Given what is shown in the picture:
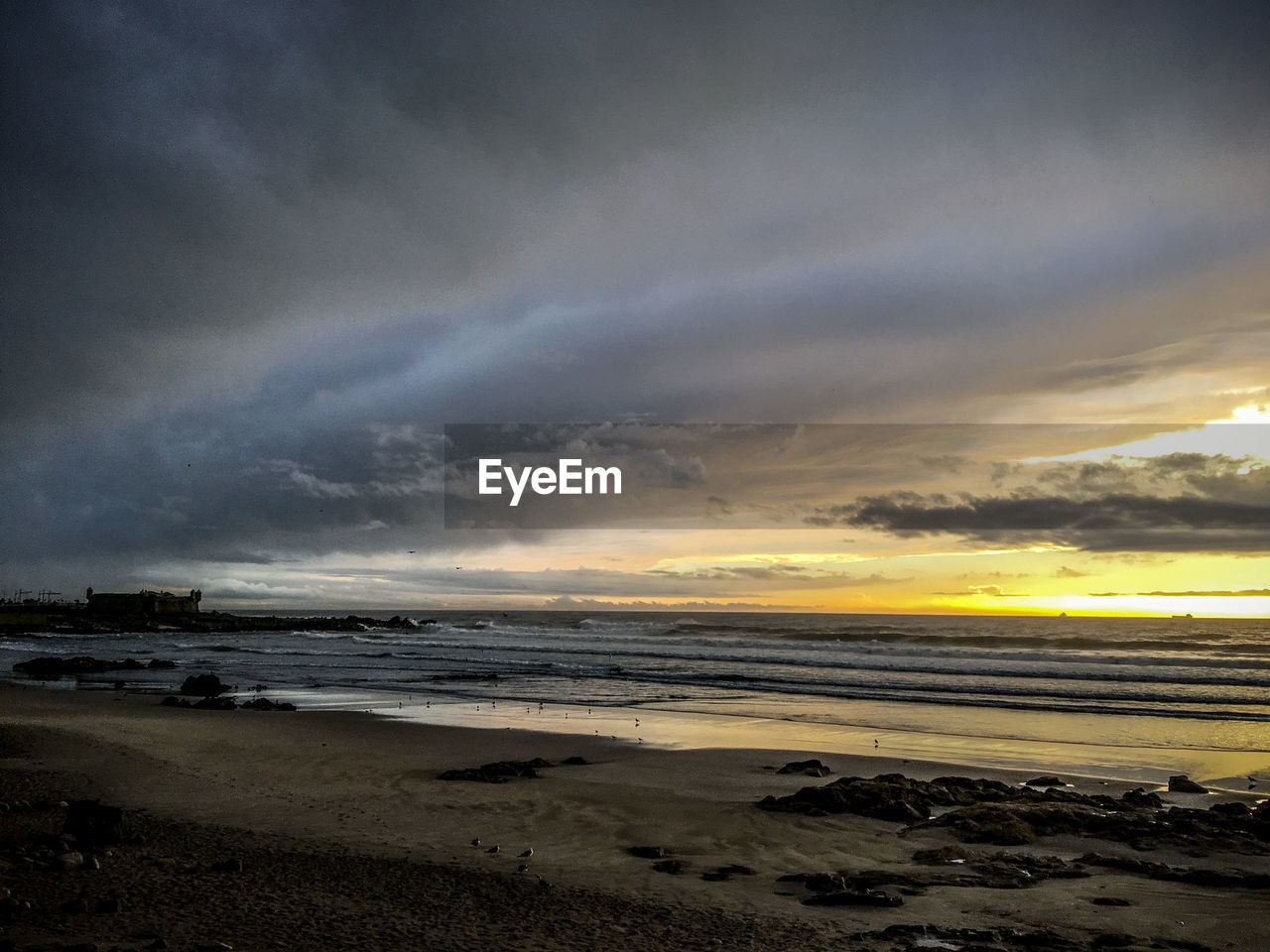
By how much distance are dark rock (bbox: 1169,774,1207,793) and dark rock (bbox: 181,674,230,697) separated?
1024 inches

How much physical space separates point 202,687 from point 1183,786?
2702cm

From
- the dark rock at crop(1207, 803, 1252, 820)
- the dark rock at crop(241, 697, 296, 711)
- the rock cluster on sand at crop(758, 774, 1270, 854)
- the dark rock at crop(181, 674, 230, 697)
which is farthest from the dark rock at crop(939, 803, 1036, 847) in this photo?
the dark rock at crop(181, 674, 230, 697)

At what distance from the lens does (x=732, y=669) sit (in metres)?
40.7

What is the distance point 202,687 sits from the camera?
86.5ft

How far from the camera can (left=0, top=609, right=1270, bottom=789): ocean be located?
61.6ft

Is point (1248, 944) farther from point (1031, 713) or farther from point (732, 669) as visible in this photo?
point (732, 669)

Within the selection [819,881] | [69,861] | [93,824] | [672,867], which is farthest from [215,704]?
[819,881]

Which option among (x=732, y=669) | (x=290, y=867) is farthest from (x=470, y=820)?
(x=732, y=669)

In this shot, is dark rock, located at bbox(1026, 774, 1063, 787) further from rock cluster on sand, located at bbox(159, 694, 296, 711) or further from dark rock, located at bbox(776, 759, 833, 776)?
rock cluster on sand, located at bbox(159, 694, 296, 711)

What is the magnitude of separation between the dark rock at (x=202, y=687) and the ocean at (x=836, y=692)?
1422 millimetres

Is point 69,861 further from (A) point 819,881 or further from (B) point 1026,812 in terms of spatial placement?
(B) point 1026,812

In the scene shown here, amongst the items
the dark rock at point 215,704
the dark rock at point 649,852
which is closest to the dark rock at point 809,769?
the dark rock at point 649,852

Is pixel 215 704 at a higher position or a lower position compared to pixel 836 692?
higher

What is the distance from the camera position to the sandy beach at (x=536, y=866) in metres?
6.62
